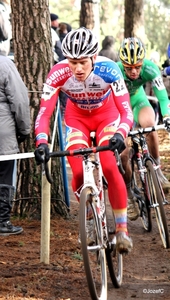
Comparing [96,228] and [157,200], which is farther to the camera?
[157,200]

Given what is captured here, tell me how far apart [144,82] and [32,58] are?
1396 mm

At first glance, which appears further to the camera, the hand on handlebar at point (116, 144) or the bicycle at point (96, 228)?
the hand on handlebar at point (116, 144)

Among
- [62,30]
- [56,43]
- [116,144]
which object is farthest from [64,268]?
[62,30]

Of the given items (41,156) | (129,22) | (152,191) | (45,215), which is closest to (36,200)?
(152,191)

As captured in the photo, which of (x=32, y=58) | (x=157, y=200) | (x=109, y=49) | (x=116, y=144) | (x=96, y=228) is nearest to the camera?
(x=116, y=144)

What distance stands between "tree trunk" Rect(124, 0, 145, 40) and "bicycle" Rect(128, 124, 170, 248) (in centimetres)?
1142

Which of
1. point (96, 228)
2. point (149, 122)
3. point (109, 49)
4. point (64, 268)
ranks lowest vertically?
point (64, 268)

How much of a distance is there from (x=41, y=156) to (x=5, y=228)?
99.1 inches

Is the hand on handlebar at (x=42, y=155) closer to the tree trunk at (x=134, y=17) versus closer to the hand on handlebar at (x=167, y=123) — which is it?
the hand on handlebar at (x=167, y=123)

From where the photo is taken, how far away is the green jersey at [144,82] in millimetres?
8062

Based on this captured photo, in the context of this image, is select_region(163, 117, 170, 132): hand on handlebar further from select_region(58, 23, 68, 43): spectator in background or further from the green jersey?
select_region(58, 23, 68, 43): spectator in background

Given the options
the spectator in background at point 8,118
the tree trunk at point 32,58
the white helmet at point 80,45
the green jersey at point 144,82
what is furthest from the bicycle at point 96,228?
the tree trunk at point 32,58

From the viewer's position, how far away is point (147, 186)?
816 cm

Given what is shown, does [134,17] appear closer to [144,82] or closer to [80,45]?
[144,82]
